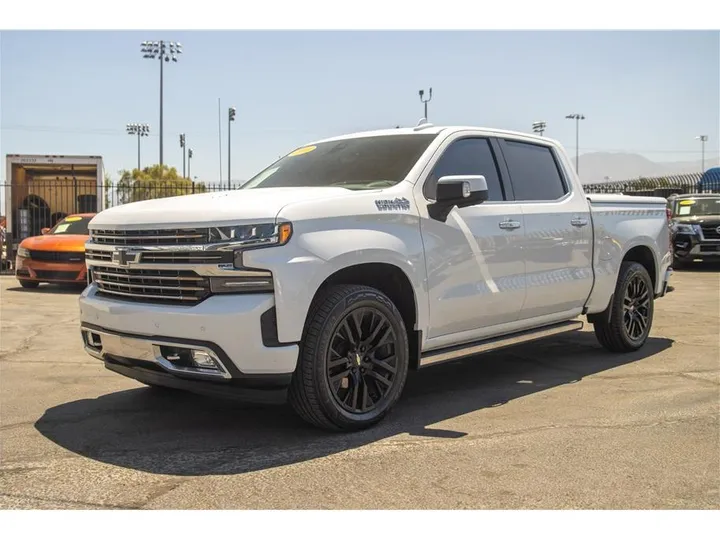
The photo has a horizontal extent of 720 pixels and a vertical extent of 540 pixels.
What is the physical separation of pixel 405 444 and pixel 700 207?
16591 millimetres

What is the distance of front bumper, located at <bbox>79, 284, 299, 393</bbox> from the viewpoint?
410 centimetres

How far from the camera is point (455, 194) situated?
4984 millimetres

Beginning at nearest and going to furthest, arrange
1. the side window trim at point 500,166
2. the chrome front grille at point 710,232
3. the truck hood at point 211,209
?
the truck hood at point 211,209 → the side window trim at point 500,166 → the chrome front grille at point 710,232

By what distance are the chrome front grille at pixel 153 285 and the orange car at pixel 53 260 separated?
31.3 feet

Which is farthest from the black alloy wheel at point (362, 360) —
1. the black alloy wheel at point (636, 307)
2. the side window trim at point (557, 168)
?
the black alloy wheel at point (636, 307)

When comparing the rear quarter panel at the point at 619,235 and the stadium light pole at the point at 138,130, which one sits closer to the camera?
the rear quarter panel at the point at 619,235

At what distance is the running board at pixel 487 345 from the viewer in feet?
16.9

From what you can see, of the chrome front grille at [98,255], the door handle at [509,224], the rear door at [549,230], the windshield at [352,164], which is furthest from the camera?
the rear door at [549,230]

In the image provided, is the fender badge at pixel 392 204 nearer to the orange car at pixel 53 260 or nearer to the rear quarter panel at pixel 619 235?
the rear quarter panel at pixel 619 235

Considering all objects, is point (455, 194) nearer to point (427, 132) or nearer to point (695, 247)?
point (427, 132)

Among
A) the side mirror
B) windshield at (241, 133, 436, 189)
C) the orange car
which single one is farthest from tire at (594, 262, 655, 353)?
the orange car

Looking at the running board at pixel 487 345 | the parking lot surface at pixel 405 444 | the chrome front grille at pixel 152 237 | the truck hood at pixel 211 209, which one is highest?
the truck hood at pixel 211 209

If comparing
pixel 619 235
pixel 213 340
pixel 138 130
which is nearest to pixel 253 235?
pixel 213 340

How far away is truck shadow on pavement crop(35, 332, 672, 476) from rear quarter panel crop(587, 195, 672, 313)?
0.79 metres
